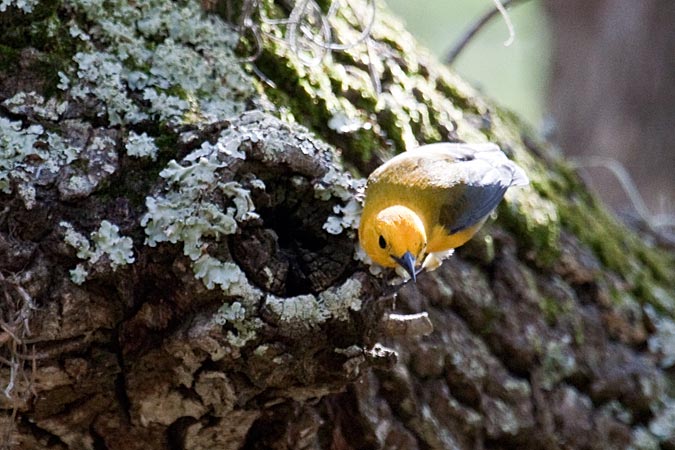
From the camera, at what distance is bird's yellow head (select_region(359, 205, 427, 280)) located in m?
1.73

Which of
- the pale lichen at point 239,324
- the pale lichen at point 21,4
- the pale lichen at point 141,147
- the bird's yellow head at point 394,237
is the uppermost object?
the bird's yellow head at point 394,237

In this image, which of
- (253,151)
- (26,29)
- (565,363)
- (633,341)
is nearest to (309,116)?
(253,151)

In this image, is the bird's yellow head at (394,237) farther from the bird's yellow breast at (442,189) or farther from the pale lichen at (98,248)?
the pale lichen at (98,248)

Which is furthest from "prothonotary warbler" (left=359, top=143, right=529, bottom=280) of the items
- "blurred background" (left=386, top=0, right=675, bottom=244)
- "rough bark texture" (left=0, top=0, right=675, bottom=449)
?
"blurred background" (left=386, top=0, right=675, bottom=244)

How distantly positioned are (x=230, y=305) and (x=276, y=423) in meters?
0.32

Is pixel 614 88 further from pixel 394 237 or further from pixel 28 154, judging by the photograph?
pixel 28 154

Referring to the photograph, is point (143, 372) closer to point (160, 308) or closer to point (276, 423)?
point (160, 308)

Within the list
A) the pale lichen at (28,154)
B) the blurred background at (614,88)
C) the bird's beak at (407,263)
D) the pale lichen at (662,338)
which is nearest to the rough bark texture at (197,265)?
the pale lichen at (28,154)

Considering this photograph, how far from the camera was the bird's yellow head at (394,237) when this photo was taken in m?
1.73

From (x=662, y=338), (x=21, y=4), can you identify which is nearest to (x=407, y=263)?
(x=21, y=4)

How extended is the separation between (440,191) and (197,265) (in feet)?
2.55

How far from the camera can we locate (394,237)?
1.80 meters

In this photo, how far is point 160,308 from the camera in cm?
162

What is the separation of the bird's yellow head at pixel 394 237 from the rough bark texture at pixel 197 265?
43 mm
